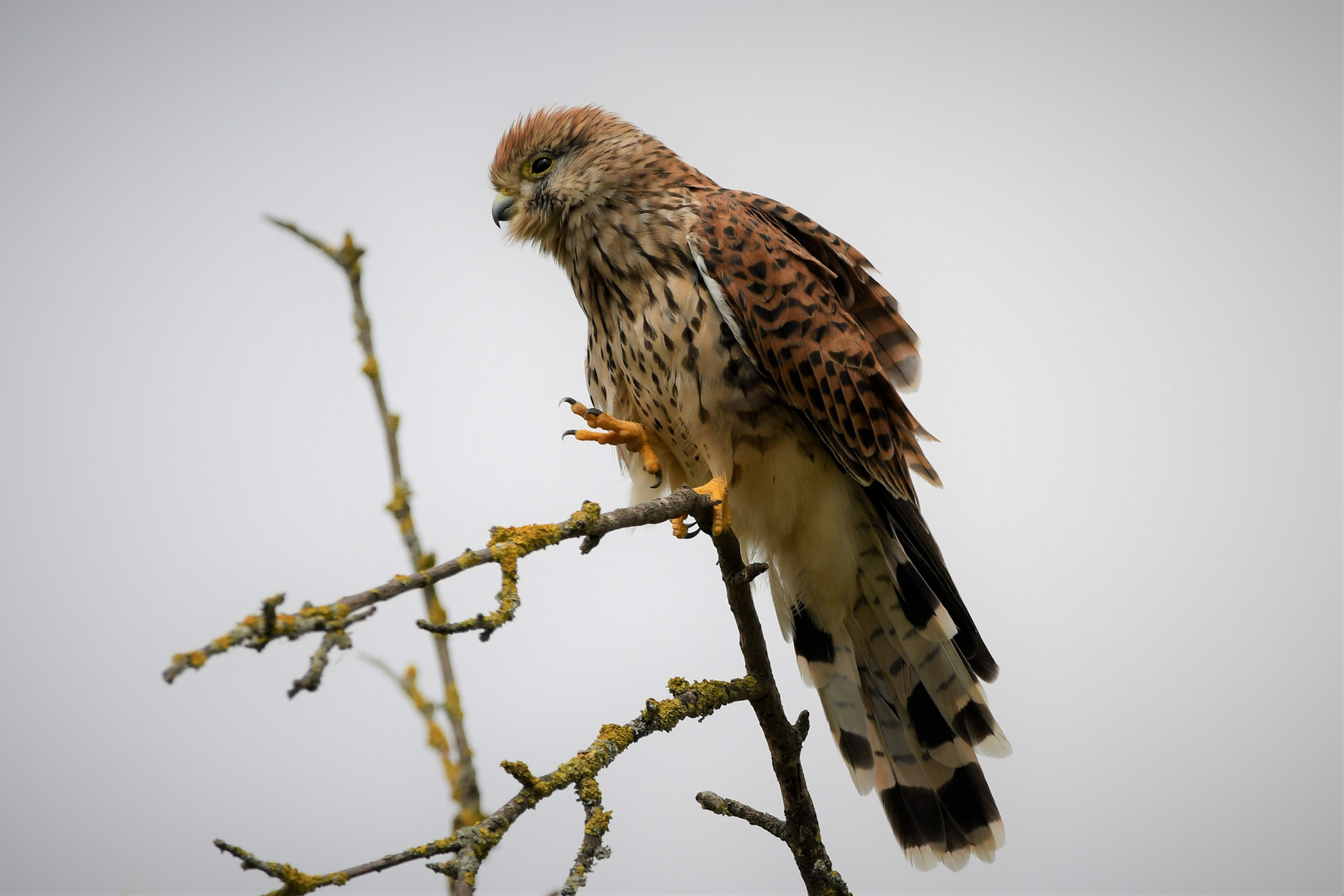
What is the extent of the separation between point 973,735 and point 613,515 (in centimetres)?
144

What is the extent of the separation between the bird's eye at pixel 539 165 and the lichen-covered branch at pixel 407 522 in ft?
2.93

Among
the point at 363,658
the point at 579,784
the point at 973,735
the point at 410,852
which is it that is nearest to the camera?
the point at 410,852

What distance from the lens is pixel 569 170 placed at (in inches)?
98.4

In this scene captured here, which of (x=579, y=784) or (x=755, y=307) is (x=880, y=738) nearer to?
(x=755, y=307)

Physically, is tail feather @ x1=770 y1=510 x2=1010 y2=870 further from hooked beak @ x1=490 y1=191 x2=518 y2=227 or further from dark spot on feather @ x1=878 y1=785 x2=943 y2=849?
hooked beak @ x1=490 y1=191 x2=518 y2=227

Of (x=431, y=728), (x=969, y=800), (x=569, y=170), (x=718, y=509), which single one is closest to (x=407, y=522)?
(x=431, y=728)

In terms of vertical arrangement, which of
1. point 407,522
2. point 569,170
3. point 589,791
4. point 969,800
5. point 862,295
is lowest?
point 589,791

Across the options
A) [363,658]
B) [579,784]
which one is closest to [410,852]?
[579,784]

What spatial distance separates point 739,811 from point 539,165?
1.65 meters

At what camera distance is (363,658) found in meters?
1.87

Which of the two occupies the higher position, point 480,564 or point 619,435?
point 619,435

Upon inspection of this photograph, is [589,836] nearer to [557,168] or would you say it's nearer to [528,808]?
[528,808]

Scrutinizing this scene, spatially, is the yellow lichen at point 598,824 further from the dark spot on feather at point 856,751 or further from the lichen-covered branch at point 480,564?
the dark spot on feather at point 856,751

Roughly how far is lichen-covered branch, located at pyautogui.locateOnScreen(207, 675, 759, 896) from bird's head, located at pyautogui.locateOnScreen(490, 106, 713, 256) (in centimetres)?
124
